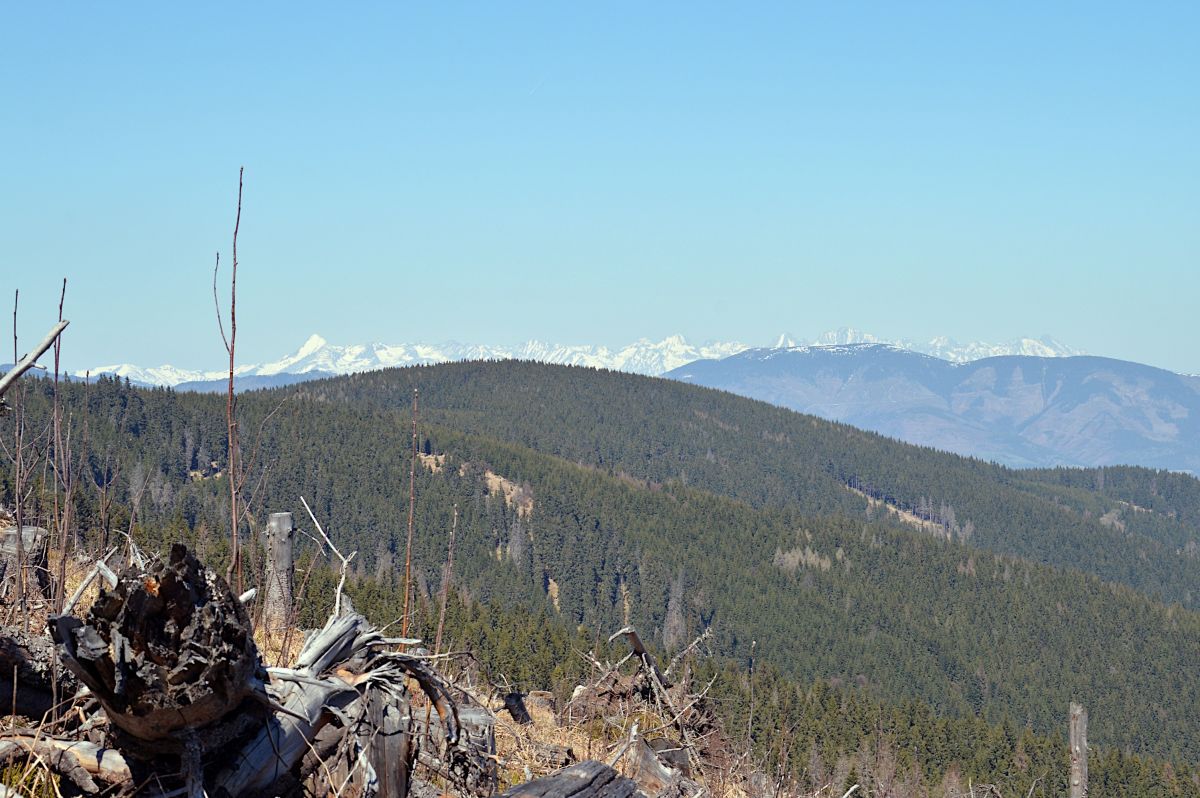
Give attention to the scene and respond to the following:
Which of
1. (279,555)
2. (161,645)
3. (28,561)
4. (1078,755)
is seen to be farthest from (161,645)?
(1078,755)

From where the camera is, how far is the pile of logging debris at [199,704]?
3176 millimetres

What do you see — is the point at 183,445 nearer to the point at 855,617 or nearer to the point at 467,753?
the point at 855,617

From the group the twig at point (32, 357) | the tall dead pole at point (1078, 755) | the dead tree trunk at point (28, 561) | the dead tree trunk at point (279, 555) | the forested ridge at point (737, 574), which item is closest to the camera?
the twig at point (32, 357)

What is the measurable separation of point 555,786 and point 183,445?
→ 134615 mm

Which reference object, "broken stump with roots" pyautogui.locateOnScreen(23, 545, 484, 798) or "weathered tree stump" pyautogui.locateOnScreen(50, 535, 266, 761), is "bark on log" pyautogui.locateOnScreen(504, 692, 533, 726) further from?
"weathered tree stump" pyautogui.locateOnScreen(50, 535, 266, 761)

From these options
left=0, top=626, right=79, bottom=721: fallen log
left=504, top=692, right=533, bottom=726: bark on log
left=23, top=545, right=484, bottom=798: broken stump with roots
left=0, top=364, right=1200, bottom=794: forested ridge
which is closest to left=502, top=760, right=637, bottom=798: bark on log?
left=23, top=545, right=484, bottom=798: broken stump with roots

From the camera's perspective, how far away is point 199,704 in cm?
326

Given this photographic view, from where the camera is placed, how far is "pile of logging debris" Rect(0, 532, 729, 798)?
3176 mm

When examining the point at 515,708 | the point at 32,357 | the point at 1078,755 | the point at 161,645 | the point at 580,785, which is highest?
the point at 32,357

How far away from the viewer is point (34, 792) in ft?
11.5

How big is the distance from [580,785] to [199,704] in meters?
1.42

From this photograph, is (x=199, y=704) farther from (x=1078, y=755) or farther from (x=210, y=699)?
(x=1078, y=755)

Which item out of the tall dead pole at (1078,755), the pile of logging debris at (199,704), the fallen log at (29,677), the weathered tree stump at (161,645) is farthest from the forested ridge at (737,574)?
the weathered tree stump at (161,645)

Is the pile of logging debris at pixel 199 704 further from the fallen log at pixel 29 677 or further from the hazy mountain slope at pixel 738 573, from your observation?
the hazy mountain slope at pixel 738 573
